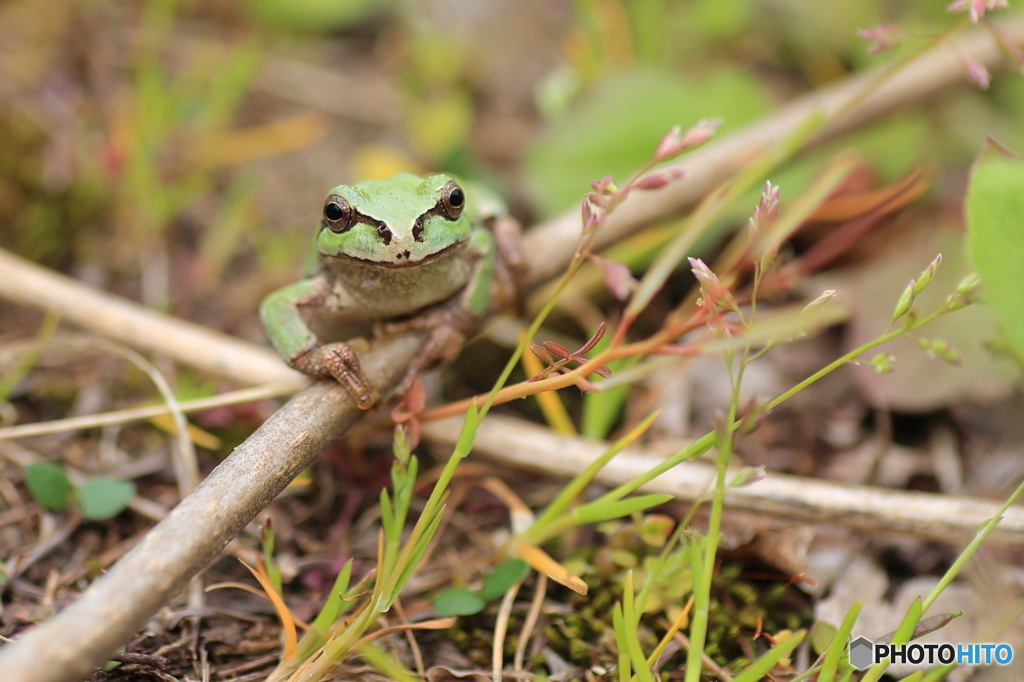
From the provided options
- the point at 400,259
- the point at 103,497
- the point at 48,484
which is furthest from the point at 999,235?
the point at 48,484

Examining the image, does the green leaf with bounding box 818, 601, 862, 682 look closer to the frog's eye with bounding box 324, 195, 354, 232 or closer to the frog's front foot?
the frog's front foot

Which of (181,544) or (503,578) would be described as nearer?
(181,544)

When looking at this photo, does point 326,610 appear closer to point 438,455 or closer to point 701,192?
point 438,455

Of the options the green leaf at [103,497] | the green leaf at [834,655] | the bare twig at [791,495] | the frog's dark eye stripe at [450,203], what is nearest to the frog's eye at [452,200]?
the frog's dark eye stripe at [450,203]

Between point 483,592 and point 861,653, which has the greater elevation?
point 483,592

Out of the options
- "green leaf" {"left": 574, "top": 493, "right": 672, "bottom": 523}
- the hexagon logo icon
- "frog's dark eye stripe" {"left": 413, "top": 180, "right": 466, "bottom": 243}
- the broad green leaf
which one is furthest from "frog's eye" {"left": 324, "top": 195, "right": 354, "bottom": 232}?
the hexagon logo icon

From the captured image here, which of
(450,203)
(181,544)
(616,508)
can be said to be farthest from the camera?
(450,203)

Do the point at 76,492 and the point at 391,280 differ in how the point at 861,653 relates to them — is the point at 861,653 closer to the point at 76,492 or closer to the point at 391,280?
the point at 391,280

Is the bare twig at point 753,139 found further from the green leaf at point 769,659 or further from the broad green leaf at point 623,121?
the green leaf at point 769,659
